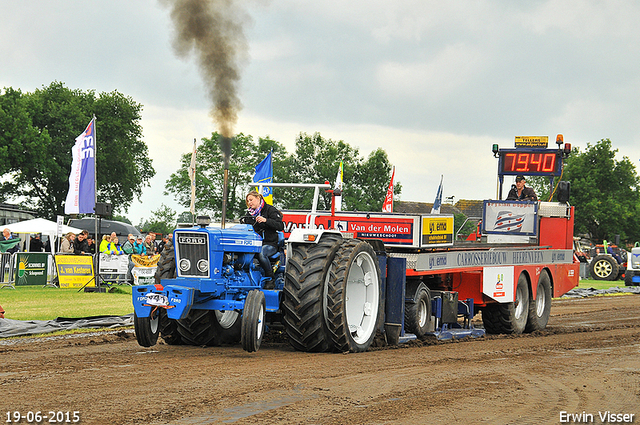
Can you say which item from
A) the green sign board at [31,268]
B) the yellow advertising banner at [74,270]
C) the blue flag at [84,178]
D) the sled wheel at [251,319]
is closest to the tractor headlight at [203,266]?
the sled wheel at [251,319]

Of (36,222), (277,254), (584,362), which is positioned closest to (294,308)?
(277,254)

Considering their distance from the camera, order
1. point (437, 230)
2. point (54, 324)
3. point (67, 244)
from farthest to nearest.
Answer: point (67, 244), point (54, 324), point (437, 230)

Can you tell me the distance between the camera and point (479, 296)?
462 inches

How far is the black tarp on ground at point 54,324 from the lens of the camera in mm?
10508

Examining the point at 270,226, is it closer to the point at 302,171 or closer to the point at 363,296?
the point at 363,296

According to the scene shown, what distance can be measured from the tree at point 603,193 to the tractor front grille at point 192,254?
2270 inches

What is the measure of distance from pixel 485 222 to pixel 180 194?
150 feet

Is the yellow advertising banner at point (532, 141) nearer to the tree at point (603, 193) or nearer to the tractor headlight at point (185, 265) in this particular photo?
the tractor headlight at point (185, 265)

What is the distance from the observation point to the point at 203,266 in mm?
8266

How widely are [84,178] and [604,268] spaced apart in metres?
22.5

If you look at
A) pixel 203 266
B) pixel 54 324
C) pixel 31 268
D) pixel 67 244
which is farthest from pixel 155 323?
pixel 67 244

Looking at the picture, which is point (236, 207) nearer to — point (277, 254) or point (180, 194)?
point (180, 194)

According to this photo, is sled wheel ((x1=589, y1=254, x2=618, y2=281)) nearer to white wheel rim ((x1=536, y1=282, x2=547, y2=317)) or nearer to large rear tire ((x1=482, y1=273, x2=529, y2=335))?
white wheel rim ((x1=536, y1=282, x2=547, y2=317))

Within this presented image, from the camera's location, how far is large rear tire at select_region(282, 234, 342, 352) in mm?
8242
